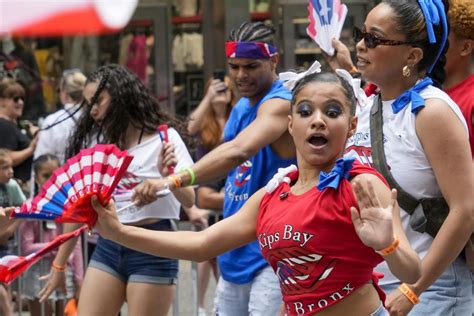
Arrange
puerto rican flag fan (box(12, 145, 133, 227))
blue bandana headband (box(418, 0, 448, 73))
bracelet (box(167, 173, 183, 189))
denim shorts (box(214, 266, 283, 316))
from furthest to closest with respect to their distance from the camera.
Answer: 1. denim shorts (box(214, 266, 283, 316))
2. bracelet (box(167, 173, 183, 189))
3. blue bandana headband (box(418, 0, 448, 73))
4. puerto rican flag fan (box(12, 145, 133, 227))

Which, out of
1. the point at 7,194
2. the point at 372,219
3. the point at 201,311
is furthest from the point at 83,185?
the point at 201,311

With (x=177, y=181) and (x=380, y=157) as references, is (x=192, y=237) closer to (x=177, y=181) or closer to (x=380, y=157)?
(x=380, y=157)

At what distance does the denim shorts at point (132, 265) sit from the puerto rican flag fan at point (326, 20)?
55.0 inches

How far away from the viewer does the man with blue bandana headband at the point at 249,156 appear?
5312 mm

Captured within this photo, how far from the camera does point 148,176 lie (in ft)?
20.2

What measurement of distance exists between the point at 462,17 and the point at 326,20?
124cm

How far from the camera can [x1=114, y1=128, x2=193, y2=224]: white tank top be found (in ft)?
19.7

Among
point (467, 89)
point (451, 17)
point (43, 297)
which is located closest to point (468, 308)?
point (467, 89)

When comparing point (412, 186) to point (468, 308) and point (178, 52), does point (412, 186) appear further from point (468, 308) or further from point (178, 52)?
point (178, 52)

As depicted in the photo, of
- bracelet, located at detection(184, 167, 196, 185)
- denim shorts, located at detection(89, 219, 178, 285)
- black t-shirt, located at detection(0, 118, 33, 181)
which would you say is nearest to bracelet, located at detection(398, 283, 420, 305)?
bracelet, located at detection(184, 167, 196, 185)

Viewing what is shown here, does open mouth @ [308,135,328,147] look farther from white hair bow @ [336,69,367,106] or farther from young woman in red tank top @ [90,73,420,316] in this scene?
white hair bow @ [336,69,367,106]

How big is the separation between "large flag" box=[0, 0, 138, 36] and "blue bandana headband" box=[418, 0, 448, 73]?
5.71ft

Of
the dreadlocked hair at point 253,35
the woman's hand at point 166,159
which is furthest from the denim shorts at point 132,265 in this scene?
the dreadlocked hair at point 253,35

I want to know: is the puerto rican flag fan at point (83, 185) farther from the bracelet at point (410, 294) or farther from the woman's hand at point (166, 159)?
the woman's hand at point (166, 159)
